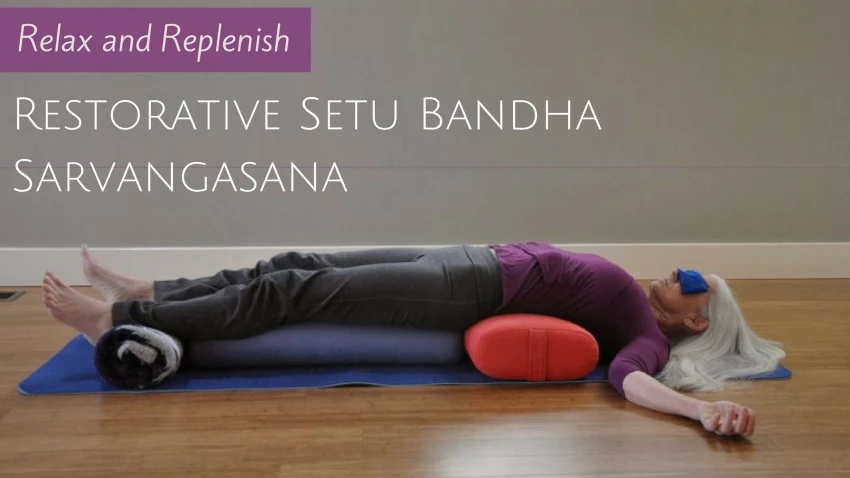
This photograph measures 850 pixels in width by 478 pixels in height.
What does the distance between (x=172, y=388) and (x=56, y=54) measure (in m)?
2.11

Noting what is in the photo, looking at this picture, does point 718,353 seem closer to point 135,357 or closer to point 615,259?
point 615,259

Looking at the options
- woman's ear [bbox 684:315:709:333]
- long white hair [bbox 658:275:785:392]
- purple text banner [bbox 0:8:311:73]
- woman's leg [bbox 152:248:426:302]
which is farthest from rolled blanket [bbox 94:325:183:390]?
purple text banner [bbox 0:8:311:73]

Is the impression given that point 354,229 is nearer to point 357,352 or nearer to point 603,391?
point 357,352

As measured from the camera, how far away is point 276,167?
3975 mm

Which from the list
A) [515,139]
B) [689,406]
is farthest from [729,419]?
[515,139]

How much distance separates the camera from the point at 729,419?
7.05 feet

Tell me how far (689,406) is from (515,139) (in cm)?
208

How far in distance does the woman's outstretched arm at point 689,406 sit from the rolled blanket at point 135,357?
137cm

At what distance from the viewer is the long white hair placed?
2.55 metres

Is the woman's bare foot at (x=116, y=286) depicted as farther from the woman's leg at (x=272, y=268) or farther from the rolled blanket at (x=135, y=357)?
the rolled blanket at (x=135, y=357)

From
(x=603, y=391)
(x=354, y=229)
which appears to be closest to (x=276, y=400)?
(x=603, y=391)

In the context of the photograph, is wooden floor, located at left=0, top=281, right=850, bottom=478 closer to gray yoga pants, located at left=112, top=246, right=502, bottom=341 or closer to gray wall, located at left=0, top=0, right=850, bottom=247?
gray yoga pants, located at left=112, top=246, right=502, bottom=341

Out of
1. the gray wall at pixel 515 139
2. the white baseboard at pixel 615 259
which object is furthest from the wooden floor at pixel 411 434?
the gray wall at pixel 515 139

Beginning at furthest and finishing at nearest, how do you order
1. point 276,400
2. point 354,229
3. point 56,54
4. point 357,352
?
point 354,229
point 56,54
point 357,352
point 276,400
